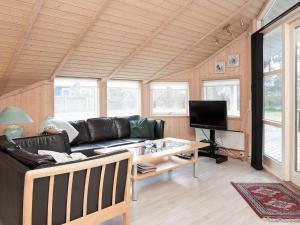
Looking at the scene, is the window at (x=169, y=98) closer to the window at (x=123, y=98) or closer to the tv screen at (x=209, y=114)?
the window at (x=123, y=98)

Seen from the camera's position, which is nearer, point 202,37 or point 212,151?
point 202,37

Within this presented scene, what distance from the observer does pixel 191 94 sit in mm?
5844

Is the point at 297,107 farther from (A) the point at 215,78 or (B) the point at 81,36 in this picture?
(B) the point at 81,36

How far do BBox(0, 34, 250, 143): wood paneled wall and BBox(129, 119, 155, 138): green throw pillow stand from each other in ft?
2.50

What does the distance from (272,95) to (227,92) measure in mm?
1294

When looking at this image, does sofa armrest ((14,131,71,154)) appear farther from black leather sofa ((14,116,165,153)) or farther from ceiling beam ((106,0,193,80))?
ceiling beam ((106,0,193,80))

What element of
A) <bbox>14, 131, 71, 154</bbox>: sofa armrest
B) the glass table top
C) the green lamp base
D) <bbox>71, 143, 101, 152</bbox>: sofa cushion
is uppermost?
the green lamp base

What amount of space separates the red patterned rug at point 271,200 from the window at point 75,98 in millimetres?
3204

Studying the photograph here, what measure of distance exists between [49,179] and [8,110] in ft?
7.40

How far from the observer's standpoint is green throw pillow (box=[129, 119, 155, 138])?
16.5ft

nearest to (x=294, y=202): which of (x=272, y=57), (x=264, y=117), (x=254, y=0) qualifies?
(x=264, y=117)

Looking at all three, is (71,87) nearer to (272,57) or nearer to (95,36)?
(95,36)

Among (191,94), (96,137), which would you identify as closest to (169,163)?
(96,137)

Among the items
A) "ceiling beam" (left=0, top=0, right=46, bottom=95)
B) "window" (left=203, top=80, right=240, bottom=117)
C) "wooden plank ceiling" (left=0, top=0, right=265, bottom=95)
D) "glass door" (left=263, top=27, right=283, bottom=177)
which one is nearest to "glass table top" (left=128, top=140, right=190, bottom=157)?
"glass door" (left=263, top=27, right=283, bottom=177)
